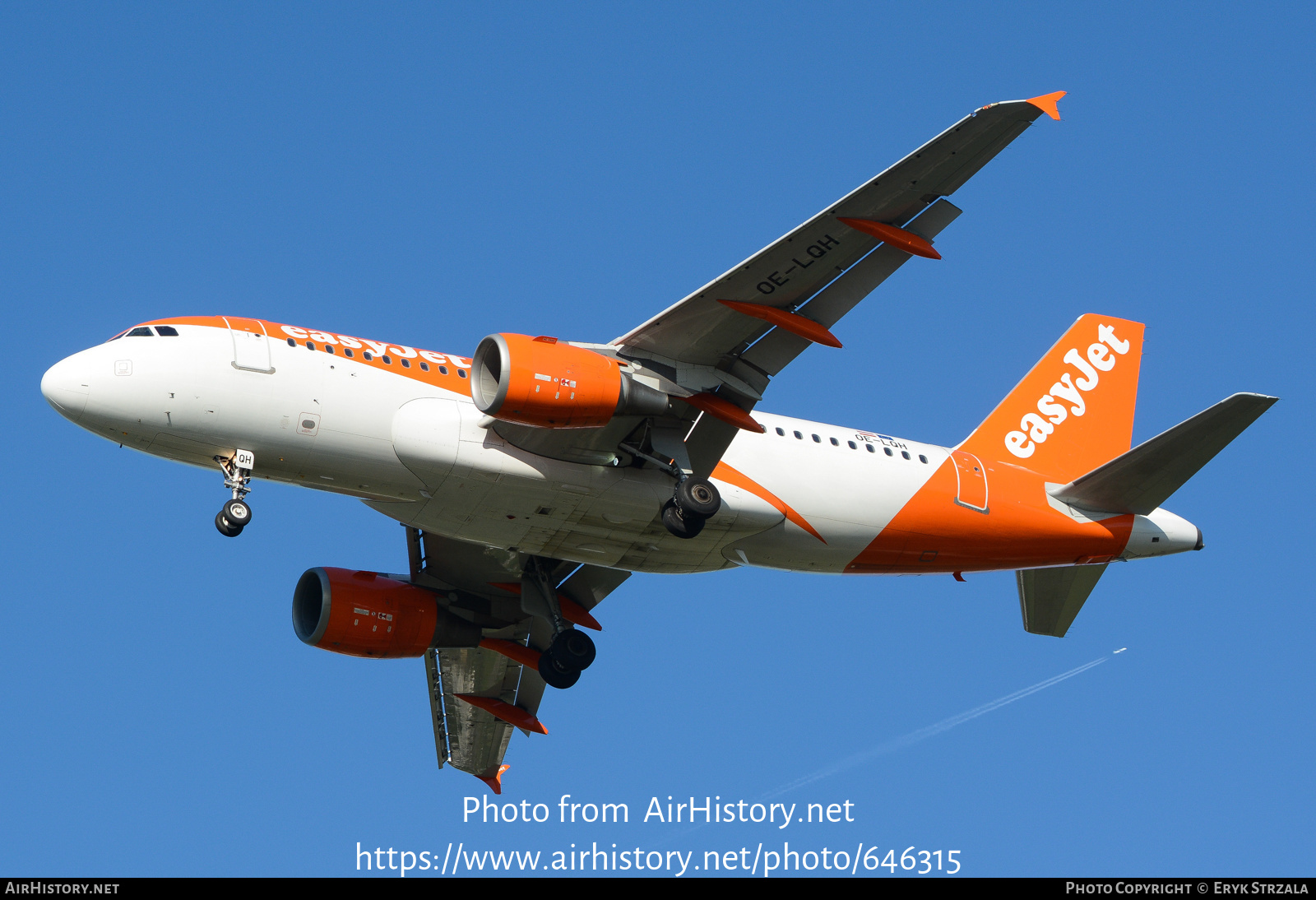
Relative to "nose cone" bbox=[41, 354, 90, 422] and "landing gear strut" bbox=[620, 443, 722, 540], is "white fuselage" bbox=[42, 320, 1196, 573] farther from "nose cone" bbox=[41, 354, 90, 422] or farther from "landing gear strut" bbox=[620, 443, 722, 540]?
"landing gear strut" bbox=[620, 443, 722, 540]

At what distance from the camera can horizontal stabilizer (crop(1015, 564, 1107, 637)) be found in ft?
104

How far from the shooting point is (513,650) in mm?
32062

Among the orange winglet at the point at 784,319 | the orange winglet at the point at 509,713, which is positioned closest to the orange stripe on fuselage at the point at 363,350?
the orange winglet at the point at 784,319

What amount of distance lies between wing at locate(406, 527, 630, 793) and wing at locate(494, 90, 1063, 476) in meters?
5.91

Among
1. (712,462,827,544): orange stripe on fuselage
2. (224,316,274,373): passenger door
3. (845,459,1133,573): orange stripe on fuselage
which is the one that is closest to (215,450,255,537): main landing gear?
(224,316,274,373): passenger door

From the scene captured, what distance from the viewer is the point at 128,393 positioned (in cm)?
2394

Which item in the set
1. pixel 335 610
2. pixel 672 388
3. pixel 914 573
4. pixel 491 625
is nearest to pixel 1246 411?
pixel 914 573

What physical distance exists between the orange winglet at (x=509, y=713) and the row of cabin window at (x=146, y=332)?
12339 millimetres

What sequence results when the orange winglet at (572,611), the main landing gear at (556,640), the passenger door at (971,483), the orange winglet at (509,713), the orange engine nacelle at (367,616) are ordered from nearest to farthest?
the passenger door at (971,483), the main landing gear at (556,640), the orange engine nacelle at (367,616), the orange winglet at (572,611), the orange winglet at (509,713)

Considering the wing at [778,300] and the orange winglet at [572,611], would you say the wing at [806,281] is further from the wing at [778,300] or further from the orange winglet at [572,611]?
the orange winglet at [572,611]

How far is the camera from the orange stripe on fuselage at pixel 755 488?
27453 mm

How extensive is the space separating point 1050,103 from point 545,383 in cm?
890

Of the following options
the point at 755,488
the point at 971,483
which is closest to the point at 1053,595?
the point at 971,483

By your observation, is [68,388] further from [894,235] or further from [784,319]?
[894,235]
